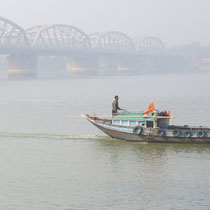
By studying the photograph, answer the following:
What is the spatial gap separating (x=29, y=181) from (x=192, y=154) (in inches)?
382

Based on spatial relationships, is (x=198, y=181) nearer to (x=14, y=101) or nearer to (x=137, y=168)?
(x=137, y=168)

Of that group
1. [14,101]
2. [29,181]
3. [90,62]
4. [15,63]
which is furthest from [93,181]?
[90,62]

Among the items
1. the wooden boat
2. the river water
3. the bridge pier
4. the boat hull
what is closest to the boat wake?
the river water

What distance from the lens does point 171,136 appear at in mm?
31516

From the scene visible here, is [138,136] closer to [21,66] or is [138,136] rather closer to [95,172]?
[95,172]

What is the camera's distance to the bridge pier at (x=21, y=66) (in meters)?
165

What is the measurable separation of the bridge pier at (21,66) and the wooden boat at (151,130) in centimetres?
13408

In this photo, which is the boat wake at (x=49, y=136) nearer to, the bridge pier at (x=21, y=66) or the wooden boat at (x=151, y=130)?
the wooden boat at (x=151, y=130)

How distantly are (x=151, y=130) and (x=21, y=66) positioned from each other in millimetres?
136685

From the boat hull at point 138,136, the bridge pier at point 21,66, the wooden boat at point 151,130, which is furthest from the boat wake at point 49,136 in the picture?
the bridge pier at point 21,66

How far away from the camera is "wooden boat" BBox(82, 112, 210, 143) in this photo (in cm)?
3127

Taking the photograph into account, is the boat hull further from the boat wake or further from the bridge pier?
the bridge pier

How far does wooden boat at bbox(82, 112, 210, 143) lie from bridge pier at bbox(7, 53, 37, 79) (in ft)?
440

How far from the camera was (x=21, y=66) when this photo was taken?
541 ft
